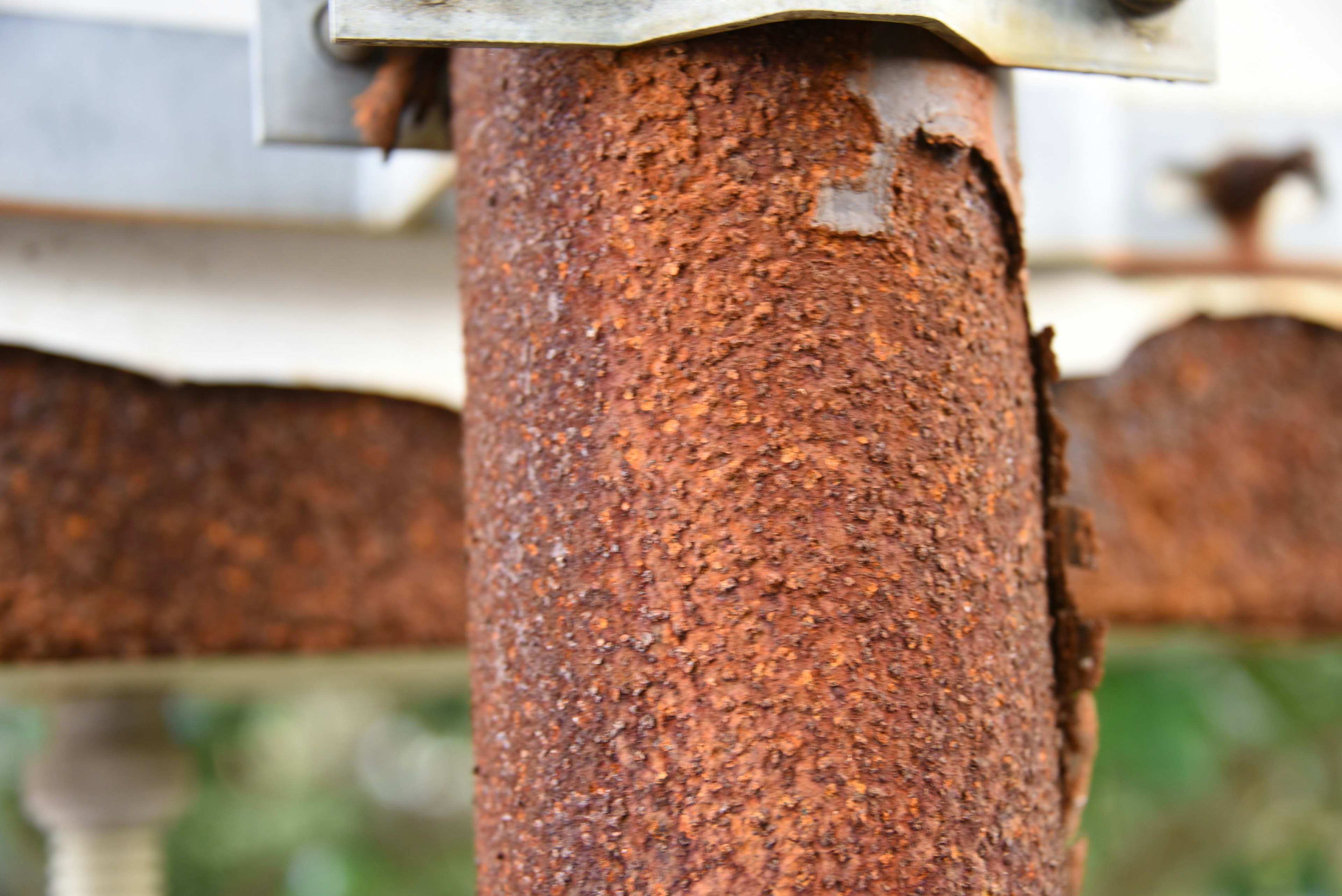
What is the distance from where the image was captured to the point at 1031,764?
1.36 ft

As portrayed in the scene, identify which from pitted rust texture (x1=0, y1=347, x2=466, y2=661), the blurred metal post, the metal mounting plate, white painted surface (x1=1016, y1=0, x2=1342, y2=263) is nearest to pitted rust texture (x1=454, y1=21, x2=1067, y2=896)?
the metal mounting plate

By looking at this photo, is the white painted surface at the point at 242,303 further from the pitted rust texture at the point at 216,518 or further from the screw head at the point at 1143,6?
the screw head at the point at 1143,6

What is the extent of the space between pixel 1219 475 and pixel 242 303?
0.78 m

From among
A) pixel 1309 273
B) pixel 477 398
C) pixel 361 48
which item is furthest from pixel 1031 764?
pixel 1309 273

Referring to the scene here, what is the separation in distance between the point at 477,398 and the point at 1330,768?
8.93 feet

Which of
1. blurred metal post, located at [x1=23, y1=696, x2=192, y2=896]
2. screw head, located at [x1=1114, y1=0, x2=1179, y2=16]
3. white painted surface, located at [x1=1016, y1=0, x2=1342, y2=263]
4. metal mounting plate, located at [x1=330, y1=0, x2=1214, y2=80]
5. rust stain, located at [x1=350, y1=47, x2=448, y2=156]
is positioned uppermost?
white painted surface, located at [x1=1016, y1=0, x2=1342, y2=263]

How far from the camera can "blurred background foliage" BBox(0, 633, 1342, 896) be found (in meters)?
1.89

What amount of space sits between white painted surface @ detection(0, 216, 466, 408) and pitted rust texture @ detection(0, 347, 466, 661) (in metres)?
0.02

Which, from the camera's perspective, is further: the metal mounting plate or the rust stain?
the rust stain

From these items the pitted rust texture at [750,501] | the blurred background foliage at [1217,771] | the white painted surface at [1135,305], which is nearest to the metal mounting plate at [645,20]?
the pitted rust texture at [750,501]

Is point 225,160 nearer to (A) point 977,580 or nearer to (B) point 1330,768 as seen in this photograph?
(A) point 977,580

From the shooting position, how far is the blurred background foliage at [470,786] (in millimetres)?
1892

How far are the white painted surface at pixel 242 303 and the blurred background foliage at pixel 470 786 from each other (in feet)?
2.02

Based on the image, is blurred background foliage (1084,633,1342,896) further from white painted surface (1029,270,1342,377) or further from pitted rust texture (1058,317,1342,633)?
white painted surface (1029,270,1342,377)
